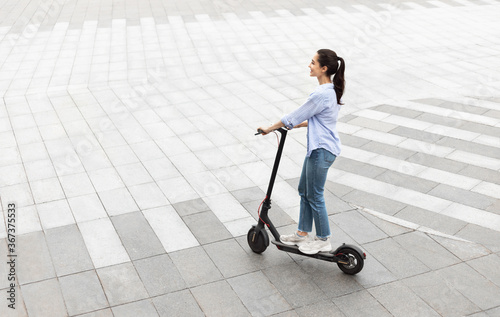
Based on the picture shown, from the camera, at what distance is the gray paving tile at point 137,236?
563 cm

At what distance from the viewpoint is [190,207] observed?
6.48m

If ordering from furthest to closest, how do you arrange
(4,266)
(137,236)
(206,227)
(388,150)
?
(388,150) < (206,227) < (137,236) < (4,266)

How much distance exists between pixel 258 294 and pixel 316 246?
765 mm

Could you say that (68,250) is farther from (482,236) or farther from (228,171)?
(482,236)

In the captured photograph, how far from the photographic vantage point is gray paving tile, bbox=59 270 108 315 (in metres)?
4.82

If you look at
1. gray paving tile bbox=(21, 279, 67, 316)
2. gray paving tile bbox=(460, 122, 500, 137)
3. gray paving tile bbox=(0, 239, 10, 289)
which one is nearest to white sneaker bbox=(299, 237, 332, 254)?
gray paving tile bbox=(21, 279, 67, 316)

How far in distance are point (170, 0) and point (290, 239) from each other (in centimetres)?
1390

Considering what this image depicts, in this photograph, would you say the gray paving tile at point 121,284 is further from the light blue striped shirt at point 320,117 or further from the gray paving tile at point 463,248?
the gray paving tile at point 463,248

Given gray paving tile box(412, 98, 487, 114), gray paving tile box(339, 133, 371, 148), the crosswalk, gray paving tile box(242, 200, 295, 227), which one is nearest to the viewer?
gray paving tile box(242, 200, 295, 227)

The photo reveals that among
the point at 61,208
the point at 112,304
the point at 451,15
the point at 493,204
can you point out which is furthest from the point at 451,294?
the point at 451,15

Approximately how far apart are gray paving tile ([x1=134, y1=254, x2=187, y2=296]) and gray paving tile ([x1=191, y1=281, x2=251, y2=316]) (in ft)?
0.70

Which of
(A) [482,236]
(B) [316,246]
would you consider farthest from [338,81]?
(A) [482,236]

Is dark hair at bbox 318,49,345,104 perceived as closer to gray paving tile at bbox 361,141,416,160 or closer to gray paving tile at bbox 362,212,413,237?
gray paving tile at bbox 362,212,413,237

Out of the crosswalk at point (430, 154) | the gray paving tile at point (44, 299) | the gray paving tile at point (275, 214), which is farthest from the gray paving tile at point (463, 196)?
the gray paving tile at point (44, 299)
